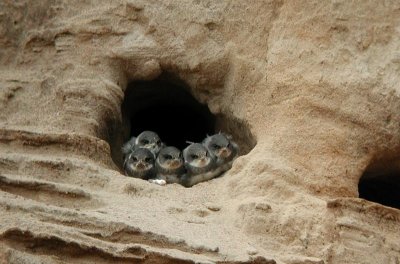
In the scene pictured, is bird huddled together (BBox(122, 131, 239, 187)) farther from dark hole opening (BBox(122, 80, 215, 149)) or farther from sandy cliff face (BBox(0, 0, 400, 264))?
dark hole opening (BBox(122, 80, 215, 149))

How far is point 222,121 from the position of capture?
523 cm

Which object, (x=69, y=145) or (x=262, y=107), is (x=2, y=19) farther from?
(x=262, y=107)

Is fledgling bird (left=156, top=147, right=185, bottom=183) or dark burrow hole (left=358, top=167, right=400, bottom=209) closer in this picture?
dark burrow hole (left=358, top=167, right=400, bottom=209)

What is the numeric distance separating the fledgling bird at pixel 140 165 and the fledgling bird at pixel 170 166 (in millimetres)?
39

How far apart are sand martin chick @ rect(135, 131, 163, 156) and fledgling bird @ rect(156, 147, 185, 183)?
157mm

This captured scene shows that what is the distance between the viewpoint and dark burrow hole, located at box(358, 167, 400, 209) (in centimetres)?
481

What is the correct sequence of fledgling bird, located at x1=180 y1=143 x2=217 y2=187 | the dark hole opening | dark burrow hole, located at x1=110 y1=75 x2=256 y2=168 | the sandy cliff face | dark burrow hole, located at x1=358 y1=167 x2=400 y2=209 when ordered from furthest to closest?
1. the dark hole opening
2. dark burrow hole, located at x1=110 y1=75 x2=256 y2=168
3. fledgling bird, located at x1=180 y1=143 x2=217 y2=187
4. dark burrow hole, located at x1=358 y1=167 x2=400 y2=209
5. the sandy cliff face

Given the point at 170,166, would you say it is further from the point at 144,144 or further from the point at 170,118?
the point at 170,118

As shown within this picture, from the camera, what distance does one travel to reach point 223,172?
16.4 feet

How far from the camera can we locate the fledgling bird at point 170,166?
4.96 meters

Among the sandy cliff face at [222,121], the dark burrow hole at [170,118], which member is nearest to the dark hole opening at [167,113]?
the dark burrow hole at [170,118]

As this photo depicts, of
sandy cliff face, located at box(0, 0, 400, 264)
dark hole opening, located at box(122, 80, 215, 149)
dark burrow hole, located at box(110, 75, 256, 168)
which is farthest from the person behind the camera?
dark hole opening, located at box(122, 80, 215, 149)

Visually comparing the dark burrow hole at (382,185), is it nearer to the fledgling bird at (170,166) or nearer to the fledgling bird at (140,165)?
the fledgling bird at (170,166)

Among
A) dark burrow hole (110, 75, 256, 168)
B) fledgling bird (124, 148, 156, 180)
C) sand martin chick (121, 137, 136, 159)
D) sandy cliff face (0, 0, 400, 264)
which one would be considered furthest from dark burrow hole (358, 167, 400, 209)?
sand martin chick (121, 137, 136, 159)
